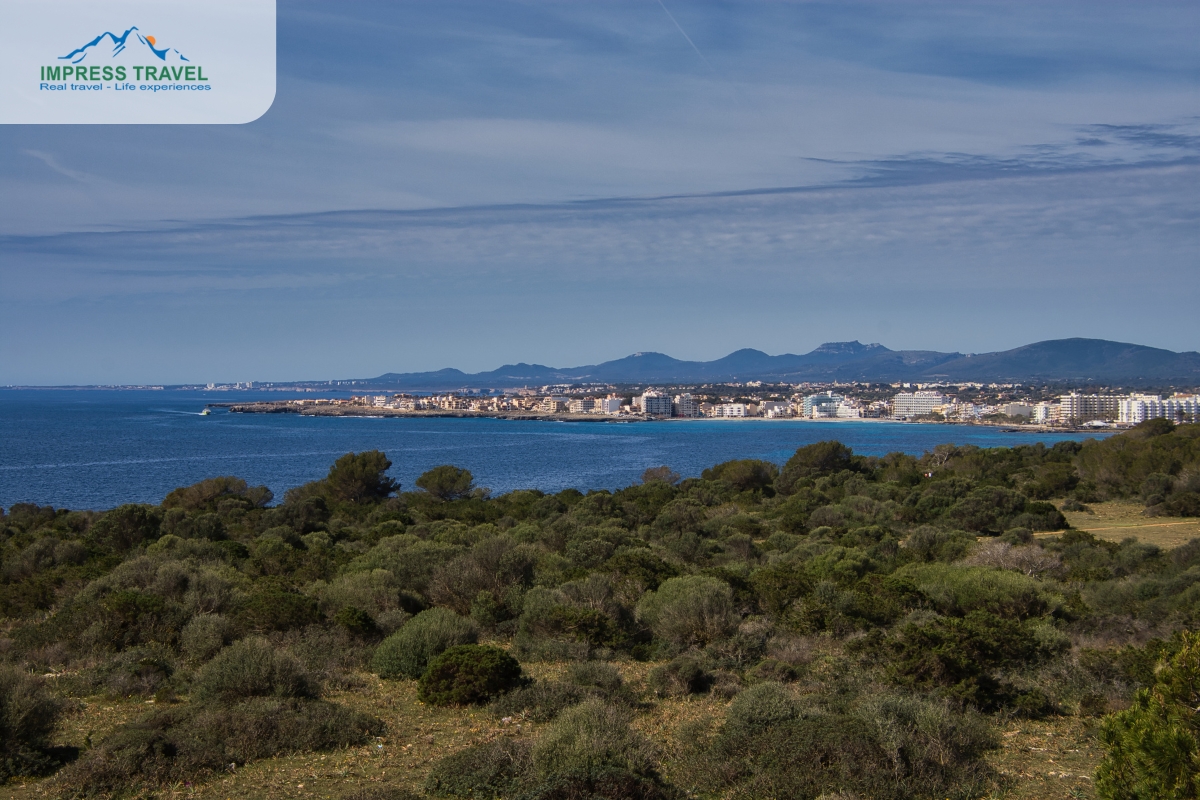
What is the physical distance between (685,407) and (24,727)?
15619cm

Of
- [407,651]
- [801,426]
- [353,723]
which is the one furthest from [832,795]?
[801,426]

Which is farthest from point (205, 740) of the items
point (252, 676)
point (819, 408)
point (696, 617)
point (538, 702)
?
point (819, 408)

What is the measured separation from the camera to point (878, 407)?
155125mm

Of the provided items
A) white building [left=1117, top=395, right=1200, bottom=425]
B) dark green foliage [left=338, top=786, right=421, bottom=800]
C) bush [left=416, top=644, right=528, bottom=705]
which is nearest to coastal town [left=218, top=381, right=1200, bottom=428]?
white building [left=1117, top=395, right=1200, bottom=425]

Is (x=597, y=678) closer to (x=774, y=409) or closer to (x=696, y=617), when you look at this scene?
(x=696, y=617)

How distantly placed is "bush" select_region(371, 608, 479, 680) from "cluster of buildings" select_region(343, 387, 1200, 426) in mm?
106432

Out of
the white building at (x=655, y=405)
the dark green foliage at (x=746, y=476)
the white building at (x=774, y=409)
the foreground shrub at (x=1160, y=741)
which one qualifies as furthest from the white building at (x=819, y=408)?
the foreground shrub at (x=1160, y=741)

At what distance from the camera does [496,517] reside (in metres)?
26.2

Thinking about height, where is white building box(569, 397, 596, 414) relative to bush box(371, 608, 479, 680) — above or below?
below

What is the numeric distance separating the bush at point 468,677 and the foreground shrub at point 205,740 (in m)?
0.88

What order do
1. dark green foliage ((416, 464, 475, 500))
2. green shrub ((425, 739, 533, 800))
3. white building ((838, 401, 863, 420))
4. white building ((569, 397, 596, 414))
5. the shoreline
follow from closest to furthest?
1. green shrub ((425, 739, 533, 800))
2. dark green foliage ((416, 464, 475, 500))
3. the shoreline
4. white building ((838, 401, 863, 420))
5. white building ((569, 397, 596, 414))

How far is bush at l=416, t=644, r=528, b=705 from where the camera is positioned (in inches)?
336

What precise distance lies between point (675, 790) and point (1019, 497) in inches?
921

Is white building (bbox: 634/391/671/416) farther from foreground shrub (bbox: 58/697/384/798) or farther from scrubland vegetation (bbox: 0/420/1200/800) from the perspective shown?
foreground shrub (bbox: 58/697/384/798)
